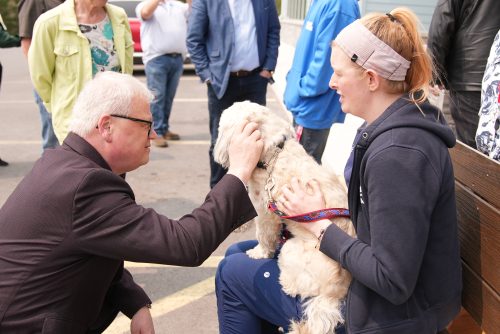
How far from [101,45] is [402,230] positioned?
2.92m

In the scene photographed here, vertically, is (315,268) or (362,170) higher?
(362,170)

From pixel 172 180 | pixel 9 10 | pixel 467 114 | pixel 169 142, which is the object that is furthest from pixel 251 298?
pixel 9 10

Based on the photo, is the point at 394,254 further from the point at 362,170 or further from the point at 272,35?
the point at 272,35

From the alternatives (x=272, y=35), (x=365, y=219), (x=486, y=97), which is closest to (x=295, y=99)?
(x=272, y=35)

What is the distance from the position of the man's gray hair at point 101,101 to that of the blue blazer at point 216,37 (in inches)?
109

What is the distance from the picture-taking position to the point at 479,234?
186cm

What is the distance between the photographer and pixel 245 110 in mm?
2609

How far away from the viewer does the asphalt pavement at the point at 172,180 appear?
3.23 meters

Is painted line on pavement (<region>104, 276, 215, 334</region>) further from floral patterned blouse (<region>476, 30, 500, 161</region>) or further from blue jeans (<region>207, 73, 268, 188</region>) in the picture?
floral patterned blouse (<region>476, 30, 500, 161</region>)

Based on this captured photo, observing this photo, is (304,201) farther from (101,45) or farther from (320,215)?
(101,45)

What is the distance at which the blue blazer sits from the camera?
4586 millimetres

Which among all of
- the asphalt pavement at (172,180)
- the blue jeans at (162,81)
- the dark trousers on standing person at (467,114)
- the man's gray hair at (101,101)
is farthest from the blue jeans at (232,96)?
the man's gray hair at (101,101)

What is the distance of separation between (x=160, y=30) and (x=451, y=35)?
4426mm

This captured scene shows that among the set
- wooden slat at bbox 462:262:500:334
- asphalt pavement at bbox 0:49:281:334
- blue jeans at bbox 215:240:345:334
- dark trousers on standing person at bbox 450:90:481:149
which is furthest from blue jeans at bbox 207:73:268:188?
wooden slat at bbox 462:262:500:334
